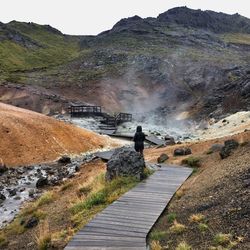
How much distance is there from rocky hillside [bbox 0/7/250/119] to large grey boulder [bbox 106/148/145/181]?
45.6m

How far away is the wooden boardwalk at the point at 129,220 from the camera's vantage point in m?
10.8

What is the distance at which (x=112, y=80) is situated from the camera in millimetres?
92688

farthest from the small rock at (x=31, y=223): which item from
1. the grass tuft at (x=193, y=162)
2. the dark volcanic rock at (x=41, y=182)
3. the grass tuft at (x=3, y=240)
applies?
the dark volcanic rock at (x=41, y=182)

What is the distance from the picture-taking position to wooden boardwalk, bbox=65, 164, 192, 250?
10758 millimetres

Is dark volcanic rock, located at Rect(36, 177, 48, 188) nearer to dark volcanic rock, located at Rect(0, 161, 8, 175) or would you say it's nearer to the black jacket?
dark volcanic rock, located at Rect(0, 161, 8, 175)

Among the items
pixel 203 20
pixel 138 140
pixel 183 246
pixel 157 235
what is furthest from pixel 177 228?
pixel 203 20

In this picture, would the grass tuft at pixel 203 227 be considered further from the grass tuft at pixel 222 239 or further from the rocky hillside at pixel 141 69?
the rocky hillside at pixel 141 69

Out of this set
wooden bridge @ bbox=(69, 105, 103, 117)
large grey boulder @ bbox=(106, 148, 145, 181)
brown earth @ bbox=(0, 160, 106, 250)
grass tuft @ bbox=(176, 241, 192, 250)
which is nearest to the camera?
grass tuft @ bbox=(176, 241, 192, 250)

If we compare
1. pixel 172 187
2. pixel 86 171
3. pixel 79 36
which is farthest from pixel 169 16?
pixel 172 187

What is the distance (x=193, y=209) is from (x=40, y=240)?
196 inches

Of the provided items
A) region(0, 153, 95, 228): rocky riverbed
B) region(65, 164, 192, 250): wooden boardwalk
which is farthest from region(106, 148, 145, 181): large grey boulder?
region(0, 153, 95, 228): rocky riverbed

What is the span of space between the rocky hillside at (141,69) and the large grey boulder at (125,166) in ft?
150

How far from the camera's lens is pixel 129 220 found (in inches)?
486

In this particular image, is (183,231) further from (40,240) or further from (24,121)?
(24,121)
